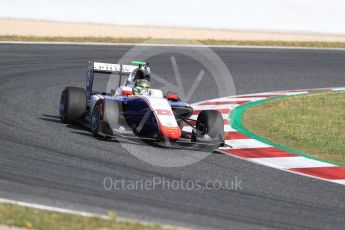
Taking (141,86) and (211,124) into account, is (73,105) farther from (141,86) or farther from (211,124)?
(211,124)


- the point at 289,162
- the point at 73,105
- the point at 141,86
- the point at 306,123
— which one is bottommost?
the point at 289,162

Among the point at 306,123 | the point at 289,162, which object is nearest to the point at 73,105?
the point at 289,162

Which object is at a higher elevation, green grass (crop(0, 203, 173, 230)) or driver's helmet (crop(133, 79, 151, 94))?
driver's helmet (crop(133, 79, 151, 94))

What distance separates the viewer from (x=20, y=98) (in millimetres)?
14797

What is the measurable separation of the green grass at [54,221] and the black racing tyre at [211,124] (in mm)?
4241

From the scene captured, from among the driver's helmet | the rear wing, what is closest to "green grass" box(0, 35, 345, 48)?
the rear wing

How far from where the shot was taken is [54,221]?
7.11m

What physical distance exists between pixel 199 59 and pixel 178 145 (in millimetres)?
10594

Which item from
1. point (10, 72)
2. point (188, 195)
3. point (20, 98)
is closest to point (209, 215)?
point (188, 195)

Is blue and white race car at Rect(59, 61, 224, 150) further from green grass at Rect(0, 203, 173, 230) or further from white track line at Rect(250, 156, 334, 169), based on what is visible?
green grass at Rect(0, 203, 173, 230)

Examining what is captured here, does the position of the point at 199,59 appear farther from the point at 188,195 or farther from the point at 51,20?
the point at 188,195

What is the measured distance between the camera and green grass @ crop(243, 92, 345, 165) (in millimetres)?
12445

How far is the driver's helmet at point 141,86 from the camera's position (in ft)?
39.9

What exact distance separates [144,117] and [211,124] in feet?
3.19
